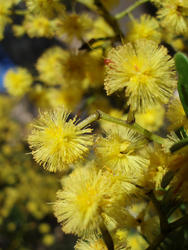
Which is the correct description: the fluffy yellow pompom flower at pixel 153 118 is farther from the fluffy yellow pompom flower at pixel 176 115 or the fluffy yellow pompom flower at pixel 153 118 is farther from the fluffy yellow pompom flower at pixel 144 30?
the fluffy yellow pompom flower at pixel 176 115

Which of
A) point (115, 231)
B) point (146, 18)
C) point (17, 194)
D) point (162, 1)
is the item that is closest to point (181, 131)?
point (115, 231)

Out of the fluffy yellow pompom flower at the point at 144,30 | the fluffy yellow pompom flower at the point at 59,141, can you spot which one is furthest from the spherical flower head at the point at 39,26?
the fluffy yellow pompom flower at the point at 59,141

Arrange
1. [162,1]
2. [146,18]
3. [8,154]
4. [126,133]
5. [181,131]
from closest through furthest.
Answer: [181,131] → [126,133] → [162,1] → [146,18] → [8,154]

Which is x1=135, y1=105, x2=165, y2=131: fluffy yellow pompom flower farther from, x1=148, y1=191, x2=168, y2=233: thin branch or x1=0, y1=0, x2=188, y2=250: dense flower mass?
x1=148, y1=191, x2=168, y2=233: thin branch

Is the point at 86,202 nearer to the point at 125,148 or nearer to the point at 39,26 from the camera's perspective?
the point at 125,148

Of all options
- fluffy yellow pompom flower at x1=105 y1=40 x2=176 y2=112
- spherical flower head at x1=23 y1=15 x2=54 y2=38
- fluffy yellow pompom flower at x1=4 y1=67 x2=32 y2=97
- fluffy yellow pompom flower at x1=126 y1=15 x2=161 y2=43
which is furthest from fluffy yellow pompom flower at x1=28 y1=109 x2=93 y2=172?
fluffy yellow pompom flower at x1=4 y1=67 x2=32 y2=97

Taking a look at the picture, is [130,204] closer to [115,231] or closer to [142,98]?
[115,231]

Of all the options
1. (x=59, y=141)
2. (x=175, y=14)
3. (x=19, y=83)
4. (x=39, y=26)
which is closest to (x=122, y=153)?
(x=59, y=141)
